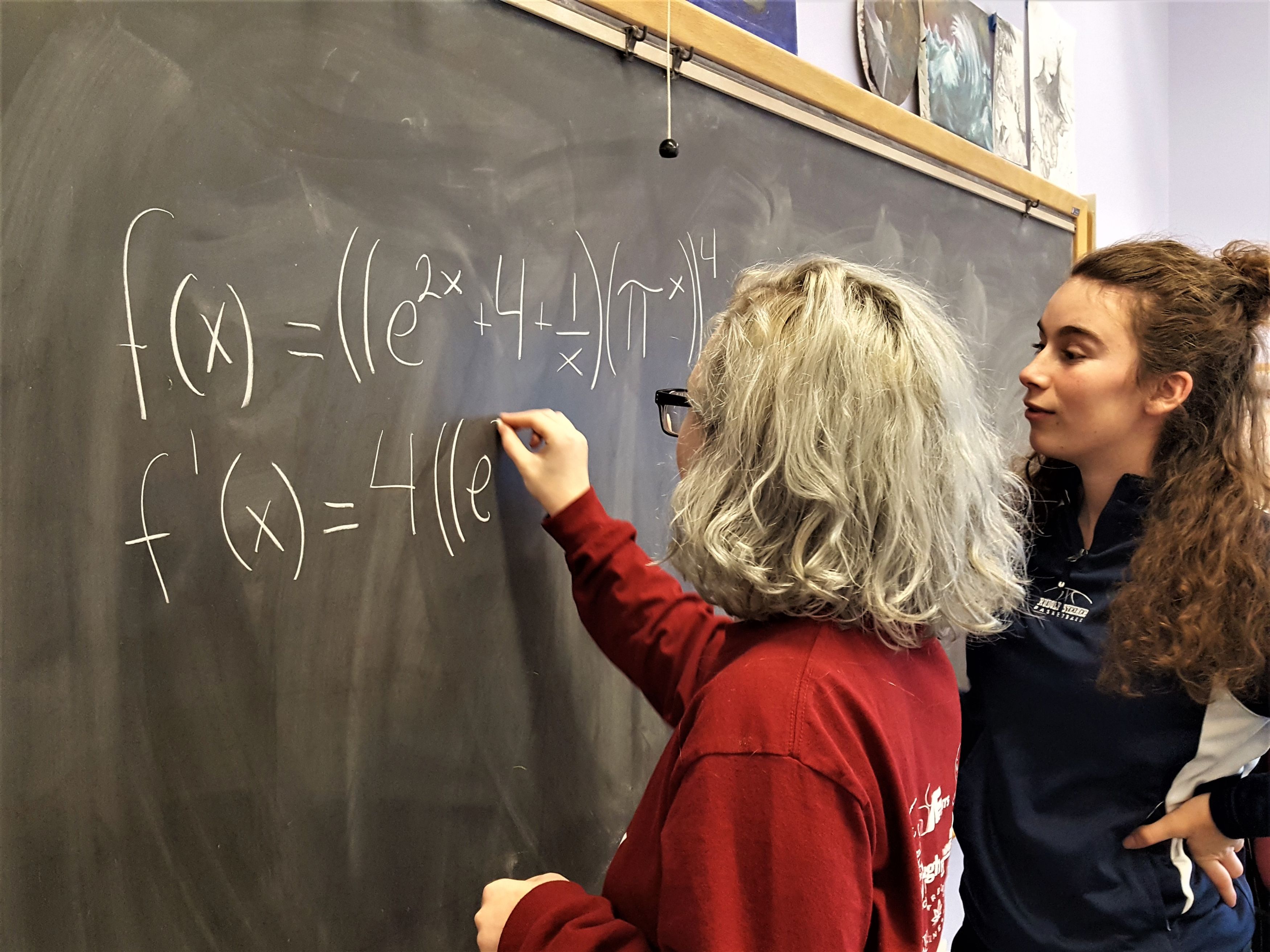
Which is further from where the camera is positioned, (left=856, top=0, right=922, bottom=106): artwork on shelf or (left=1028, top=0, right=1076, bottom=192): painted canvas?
(left=1028, top=0, right=1076, bottom=192): painted canvas

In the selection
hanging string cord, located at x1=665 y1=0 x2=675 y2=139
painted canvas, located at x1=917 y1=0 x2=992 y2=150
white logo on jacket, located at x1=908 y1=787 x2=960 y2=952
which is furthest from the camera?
painted canvas, located at x1=917 y1=0 x2=992 y2=150

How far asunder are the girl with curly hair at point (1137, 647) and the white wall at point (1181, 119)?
1478 mm

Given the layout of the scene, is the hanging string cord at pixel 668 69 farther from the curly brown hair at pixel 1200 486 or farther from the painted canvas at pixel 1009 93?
the painted canvas at pixel 1009 93

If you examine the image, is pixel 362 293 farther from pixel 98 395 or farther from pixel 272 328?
pixel 98 395

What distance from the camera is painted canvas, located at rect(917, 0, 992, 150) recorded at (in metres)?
1.66

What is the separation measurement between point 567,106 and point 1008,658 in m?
0.82

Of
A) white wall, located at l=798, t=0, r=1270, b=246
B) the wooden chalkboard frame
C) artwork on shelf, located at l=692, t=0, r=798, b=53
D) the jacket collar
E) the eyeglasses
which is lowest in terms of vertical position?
the jacket collar

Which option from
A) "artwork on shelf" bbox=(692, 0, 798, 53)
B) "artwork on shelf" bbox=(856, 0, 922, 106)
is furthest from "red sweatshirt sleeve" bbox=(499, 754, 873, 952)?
"artwork on shelf" bbox=(856, 0, 922, 106)


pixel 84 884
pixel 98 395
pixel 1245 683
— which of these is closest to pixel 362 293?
pixel 98 395

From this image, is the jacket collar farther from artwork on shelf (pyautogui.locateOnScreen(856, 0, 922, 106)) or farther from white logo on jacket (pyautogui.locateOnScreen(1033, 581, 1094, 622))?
artwork on shelf (pyautogui.locateOnScreen(856, 0, 922, 106))

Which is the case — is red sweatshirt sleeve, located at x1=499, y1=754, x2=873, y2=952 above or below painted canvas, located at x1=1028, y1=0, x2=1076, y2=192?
below

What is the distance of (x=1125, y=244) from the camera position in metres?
1.16

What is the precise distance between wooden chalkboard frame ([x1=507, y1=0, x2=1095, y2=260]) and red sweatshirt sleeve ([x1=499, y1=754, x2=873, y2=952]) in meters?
0.77

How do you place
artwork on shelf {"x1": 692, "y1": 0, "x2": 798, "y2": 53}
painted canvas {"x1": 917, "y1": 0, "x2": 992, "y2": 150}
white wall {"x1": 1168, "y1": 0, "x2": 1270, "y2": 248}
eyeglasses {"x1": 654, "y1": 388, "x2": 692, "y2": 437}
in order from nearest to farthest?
eyeglasses {"x1": 654, "y1": 388, "x2": 692, "y2": 437} → artwork on shelf {"x1": 692, "y1": 0, "x2": 798, "y2": 53} → painted canvas {"x1": 917, "y1": 0, "x2": 992, "y2": 150} → white wall {"x1": 1168, "y1": 0, "x2": 1270, "y2": 248}
